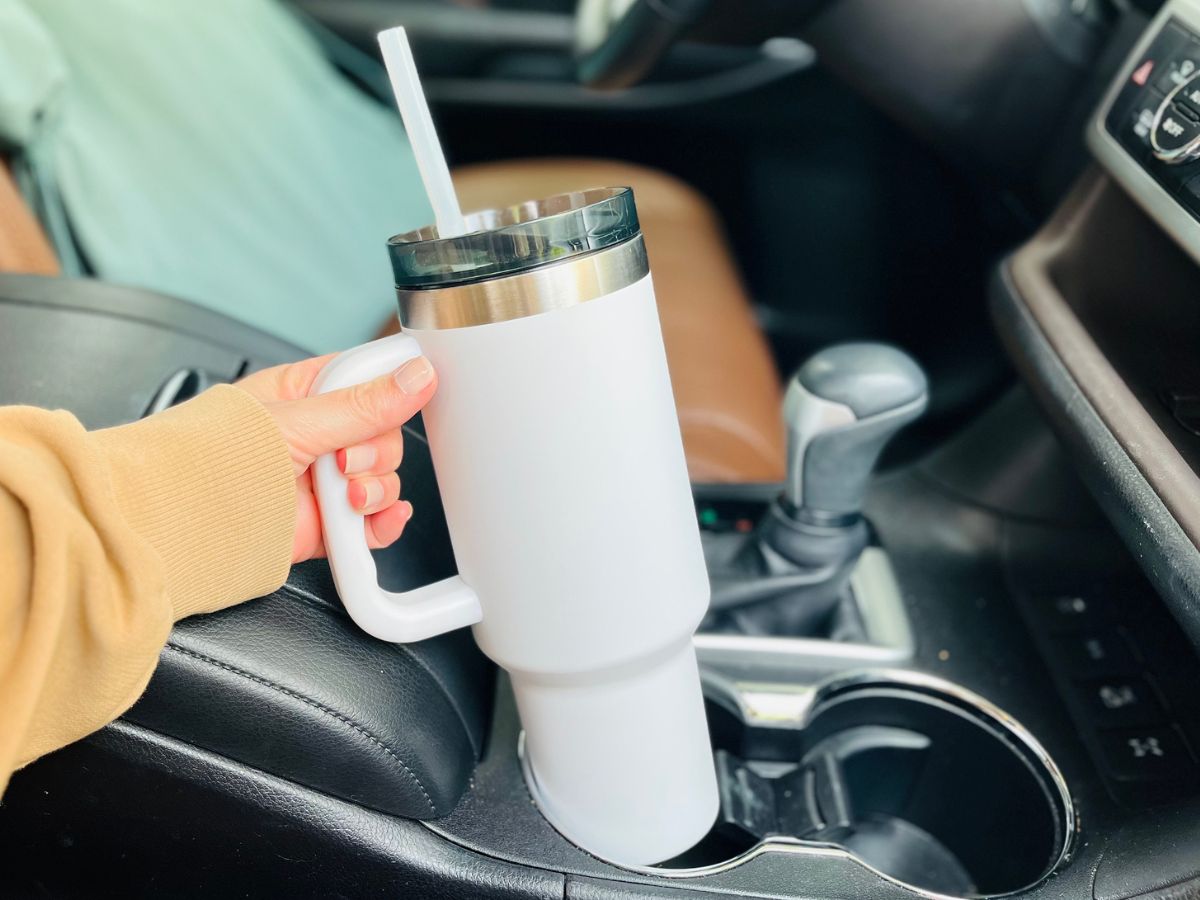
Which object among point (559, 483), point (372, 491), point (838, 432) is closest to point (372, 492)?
point (372, 491)

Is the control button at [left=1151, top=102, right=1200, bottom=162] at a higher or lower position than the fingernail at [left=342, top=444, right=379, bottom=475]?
higher

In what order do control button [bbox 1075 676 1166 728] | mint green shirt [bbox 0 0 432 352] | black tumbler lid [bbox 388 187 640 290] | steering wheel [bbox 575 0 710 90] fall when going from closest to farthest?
black tumbler lid [bbox 388 187 640 290]
control button [bbox 1075 676 1166 728]
steering wheel [bbox 575 0 710 90]
mint green shirt [bbox 0 0 432 352]

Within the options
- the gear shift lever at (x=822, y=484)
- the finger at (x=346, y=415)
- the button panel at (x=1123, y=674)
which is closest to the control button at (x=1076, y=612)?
the button panel at (x=1123, y=674)

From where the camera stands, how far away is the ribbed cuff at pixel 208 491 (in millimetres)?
395

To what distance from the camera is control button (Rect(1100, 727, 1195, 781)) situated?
55cm

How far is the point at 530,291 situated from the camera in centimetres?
35

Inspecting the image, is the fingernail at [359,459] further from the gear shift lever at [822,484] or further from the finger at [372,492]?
the gear shift lever at [822,484]

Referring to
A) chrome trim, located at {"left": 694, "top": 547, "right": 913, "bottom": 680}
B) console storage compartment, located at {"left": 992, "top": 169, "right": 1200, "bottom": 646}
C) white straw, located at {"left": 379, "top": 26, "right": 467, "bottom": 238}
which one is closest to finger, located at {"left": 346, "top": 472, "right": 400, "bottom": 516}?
white straw, located at {"left": 379, "top": 26, "right": 467, "bottom": 238}

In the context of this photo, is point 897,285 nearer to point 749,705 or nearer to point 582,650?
point 749,705

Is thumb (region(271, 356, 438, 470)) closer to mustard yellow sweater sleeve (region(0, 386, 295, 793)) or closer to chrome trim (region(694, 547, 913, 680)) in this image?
mustard yellow sweater sleeve (region(0, 386, 295, 793))

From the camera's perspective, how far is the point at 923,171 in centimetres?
119

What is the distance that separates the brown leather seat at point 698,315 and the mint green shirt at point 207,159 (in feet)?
0.59

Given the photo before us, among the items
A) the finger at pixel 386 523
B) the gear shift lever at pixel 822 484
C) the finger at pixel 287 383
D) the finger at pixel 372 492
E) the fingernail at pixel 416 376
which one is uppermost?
the fingernail at pixel 416 376

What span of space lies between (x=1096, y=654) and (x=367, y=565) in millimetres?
474
